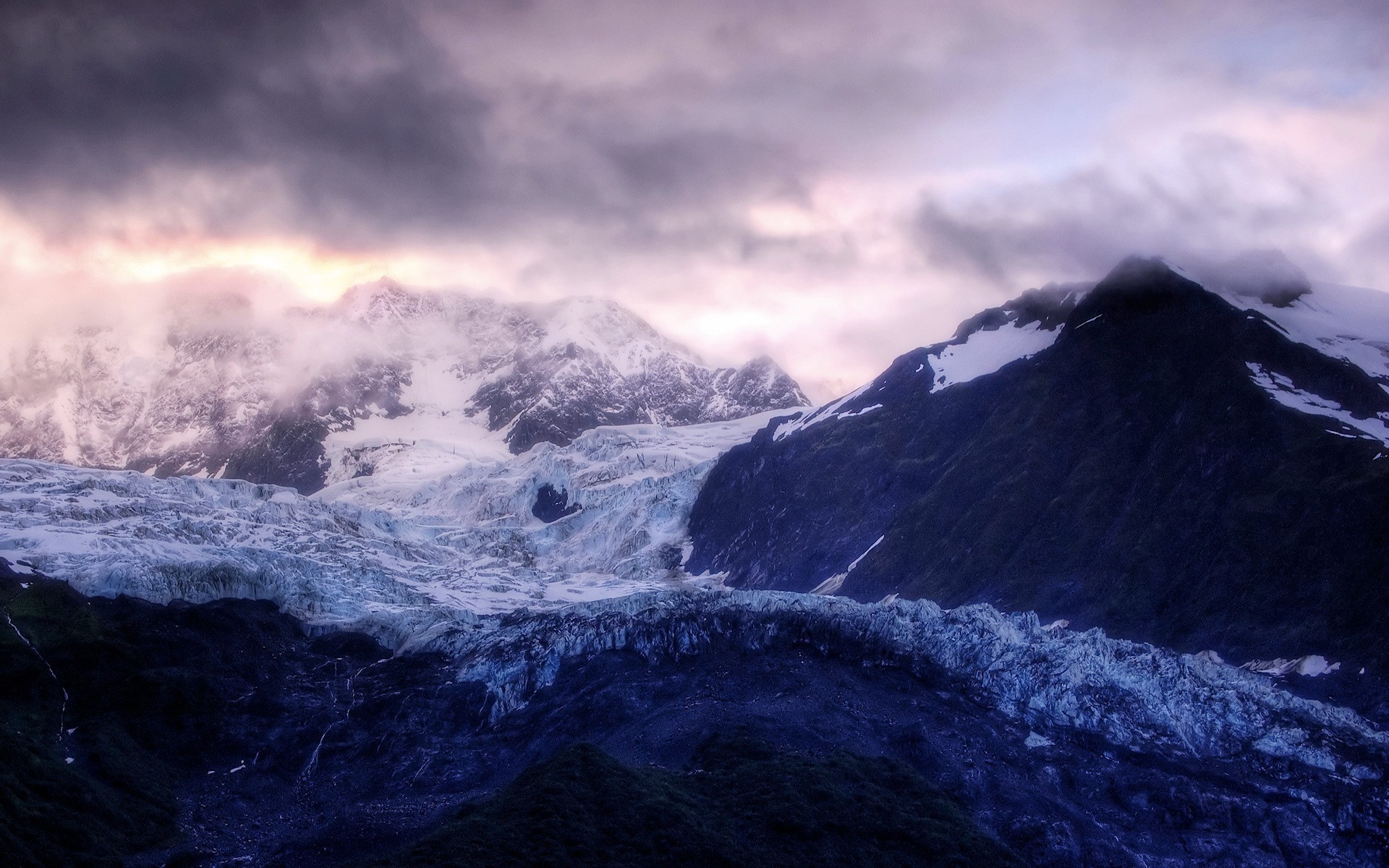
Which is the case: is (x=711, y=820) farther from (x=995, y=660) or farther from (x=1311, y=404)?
(x=1311, y=404)

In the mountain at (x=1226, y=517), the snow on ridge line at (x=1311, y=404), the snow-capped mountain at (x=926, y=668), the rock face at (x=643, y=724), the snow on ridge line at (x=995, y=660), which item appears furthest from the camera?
the snow on ridge line at (x=1311, y=404)

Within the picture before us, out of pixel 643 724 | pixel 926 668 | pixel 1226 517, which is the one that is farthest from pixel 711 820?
pixel 1226 517

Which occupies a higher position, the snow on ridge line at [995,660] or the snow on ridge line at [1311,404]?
the snow on ridge line at [1311,404]

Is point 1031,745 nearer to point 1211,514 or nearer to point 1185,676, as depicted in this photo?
point 1185,676

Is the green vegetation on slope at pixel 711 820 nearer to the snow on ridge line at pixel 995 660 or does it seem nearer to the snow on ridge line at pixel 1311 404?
the snow on ridge line at pixel 995 660

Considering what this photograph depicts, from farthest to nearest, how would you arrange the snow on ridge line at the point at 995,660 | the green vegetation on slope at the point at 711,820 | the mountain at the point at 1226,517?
the mountain at the point at 1226,517 → the snow on ridge line at the point at 995,660 → the green vegetation on slope at the point at 711,820

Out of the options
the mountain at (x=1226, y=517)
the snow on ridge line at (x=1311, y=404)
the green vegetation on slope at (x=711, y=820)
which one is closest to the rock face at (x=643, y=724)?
the green vegetation on slope at (x=711, y=820)
